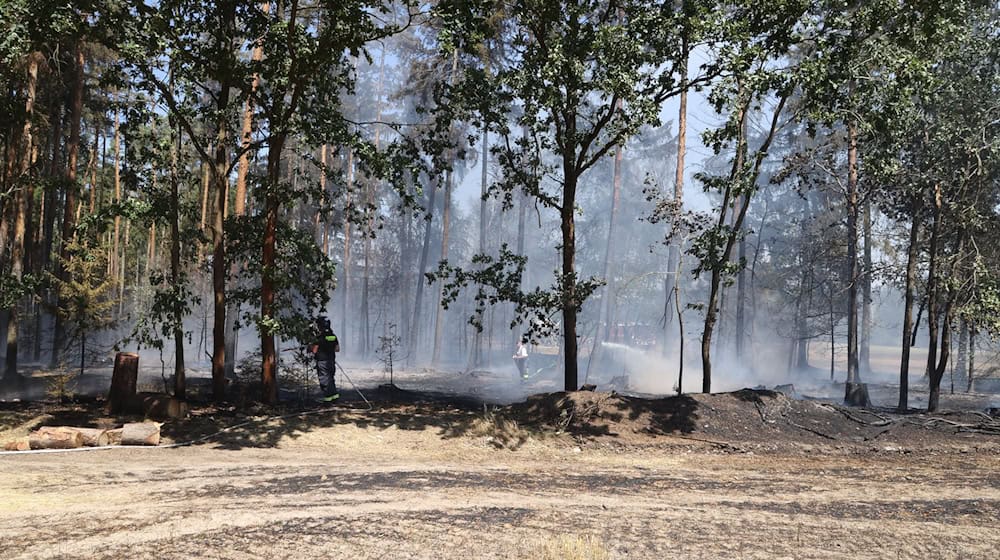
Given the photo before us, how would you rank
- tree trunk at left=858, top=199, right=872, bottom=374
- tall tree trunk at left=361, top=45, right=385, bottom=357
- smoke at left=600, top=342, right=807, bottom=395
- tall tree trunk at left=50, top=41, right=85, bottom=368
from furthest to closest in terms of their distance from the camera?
1. tall tree trunk at left=361, top=45, right=385, bottom=357
2. smoke at left=600, top=342, right=807, bottom=395
3. tree trunk at left=858, top=199, right=872, bottom=374
4. tall tree trunk at left=50, top=41, right=85, bottom=368

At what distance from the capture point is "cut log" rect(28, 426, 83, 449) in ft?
35.8

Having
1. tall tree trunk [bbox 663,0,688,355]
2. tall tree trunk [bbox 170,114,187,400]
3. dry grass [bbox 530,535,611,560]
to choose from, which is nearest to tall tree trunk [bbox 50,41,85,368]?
tall tree trunk [bbox 170,114,187,400]

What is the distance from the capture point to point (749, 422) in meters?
13.5

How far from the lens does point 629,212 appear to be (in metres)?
75.8

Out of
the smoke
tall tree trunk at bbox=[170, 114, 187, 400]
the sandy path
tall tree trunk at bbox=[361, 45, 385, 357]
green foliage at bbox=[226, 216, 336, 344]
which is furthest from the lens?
tall tree trunk at bbox=[361, 45, 385, 357]

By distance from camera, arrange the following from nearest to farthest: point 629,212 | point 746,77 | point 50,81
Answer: point 746,77, point 50,81, point 629,212

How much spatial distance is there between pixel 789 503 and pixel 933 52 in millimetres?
10306

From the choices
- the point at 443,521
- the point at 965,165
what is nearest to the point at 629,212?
the point at 965,165

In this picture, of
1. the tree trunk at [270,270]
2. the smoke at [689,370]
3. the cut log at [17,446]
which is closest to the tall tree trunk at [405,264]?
the smoke at [689,370]

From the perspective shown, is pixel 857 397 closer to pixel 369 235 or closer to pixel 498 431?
pixel 498 431

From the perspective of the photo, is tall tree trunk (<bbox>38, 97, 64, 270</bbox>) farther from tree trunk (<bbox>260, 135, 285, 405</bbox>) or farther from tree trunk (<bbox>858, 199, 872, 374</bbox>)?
tree trunk (<bbox>858, 199, 872, 374</bbox>)

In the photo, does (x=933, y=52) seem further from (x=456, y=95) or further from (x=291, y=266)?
(x=291, y=266)

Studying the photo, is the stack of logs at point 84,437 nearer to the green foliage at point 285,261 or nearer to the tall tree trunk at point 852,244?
the green foliage at point 285,261

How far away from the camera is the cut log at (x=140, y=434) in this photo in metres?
11.6
